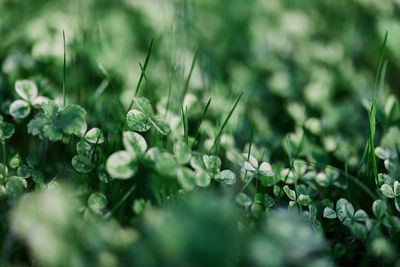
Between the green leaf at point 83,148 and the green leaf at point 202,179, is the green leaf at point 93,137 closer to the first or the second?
the green leaf at point 83,148

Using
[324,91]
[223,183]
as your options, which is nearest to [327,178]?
[223,183]

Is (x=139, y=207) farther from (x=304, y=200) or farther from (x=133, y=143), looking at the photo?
(x=304, y=200)

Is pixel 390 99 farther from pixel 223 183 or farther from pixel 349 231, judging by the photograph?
pixel 223 183

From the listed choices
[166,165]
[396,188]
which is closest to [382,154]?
[396,188]

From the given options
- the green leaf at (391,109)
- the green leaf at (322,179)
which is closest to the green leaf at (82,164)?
the green leaf at (322,179)

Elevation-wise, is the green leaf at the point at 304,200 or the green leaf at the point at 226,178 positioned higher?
the green leaf at the point at 226,178
